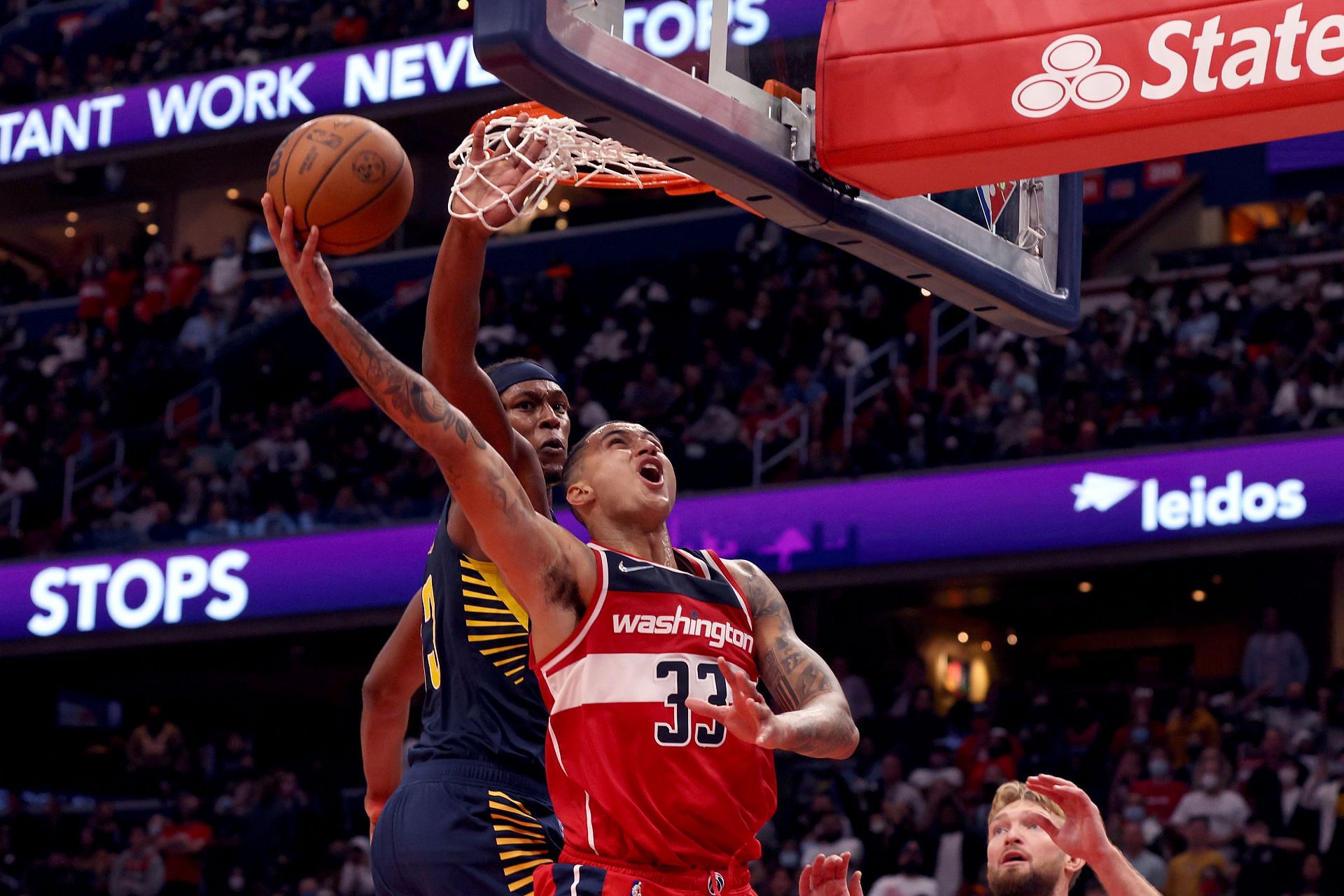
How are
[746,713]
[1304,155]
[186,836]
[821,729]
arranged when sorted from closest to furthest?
[746,713] → [821,729] → [186,836] → [1304,155]

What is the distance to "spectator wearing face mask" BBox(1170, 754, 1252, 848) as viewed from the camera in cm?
1117

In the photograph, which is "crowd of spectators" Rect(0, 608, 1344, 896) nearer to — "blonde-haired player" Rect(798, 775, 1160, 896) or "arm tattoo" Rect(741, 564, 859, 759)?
"blonde-haired player" Rect(798, 775, 1160, 896)

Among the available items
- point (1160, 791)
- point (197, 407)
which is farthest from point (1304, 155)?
point (197, 407)

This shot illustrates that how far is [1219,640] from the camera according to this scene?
18750 millimetres

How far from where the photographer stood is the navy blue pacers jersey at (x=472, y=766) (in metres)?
4.02

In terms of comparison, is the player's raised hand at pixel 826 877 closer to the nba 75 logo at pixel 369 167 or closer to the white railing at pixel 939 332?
the nba 75 logo at pixel 369 167

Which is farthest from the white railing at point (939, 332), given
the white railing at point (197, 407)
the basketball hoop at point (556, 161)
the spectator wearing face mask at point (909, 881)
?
the basketball hoop at point (556, 161)

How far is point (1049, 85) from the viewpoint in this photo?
4434mm

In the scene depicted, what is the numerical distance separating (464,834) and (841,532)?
34.3ft

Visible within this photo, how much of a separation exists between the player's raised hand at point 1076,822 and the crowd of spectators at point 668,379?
9497mm

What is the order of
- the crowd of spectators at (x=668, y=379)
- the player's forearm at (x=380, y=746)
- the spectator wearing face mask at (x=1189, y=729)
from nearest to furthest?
the player's forearm at (x=380, y=746), the spectator wearing face mask at (x=1189, y=729), the crowd of spectators at (x=668, y=379)

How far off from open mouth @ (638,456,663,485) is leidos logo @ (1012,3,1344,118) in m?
1.39

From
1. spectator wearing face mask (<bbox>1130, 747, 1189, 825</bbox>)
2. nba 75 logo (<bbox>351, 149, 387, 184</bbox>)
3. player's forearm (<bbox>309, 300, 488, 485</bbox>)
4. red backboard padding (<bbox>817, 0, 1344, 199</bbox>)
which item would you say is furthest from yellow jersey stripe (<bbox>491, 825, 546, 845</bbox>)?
spectator wearing face mask (<bbox>1130, 747, 1189, 825</bbox>)

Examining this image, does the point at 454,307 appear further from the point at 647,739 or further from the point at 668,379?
the point at 668,379
